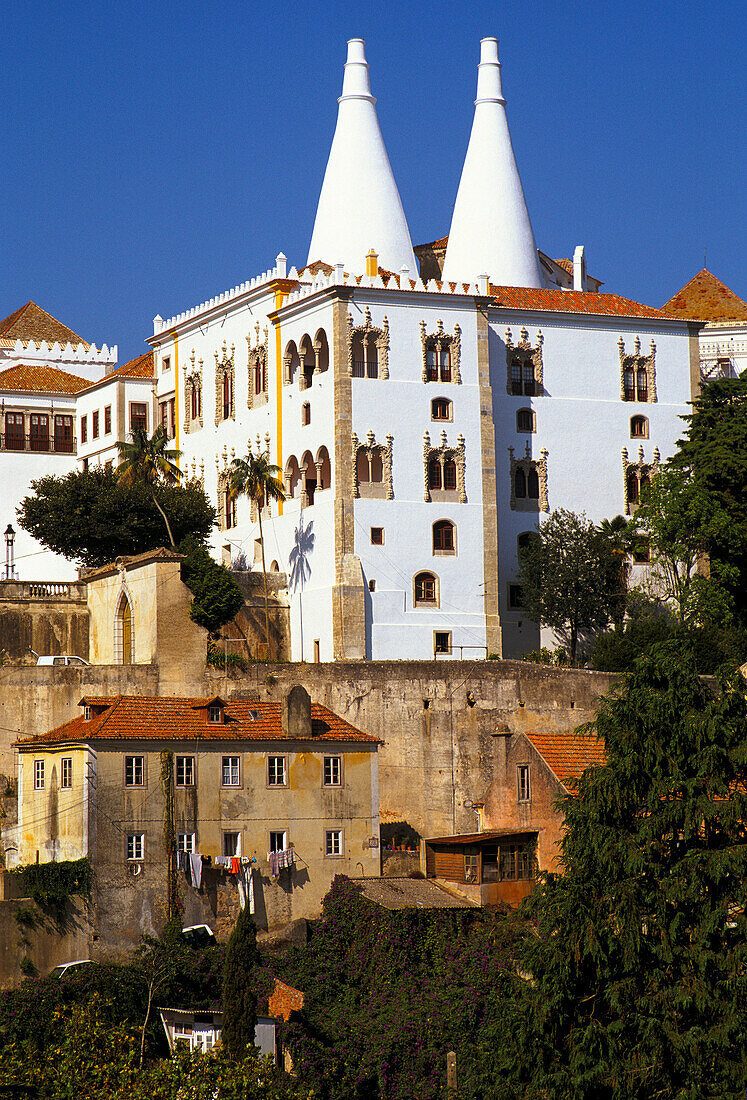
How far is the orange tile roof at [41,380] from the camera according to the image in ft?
269

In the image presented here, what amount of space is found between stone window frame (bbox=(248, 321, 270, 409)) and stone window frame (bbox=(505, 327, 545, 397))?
845 cm

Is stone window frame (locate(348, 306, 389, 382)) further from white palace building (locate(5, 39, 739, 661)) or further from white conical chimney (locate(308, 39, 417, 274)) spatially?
white conical chimney (locate(308, 39, 417, 274))

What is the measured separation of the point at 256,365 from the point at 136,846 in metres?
26.7

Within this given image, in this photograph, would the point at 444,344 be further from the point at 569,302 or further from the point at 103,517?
the point at 103,517

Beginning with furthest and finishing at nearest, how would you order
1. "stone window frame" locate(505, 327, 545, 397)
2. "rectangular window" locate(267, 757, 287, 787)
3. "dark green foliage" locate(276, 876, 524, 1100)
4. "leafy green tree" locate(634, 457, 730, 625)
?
"stone window frame" locate(505, 327, 545, 397) → "leafy green tree" locate(634, 457, 730, 625) → "rectangular window" locate(267, 757, 287, 787) → "dark green foliage" locate(276, 876, 524, 1100)

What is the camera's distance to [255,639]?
64.4m

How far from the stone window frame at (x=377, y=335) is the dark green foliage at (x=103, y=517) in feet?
26.1

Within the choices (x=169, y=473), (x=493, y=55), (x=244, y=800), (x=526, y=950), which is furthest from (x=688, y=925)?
(x=493, y=55)

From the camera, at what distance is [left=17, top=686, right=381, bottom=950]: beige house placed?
48.2 metres

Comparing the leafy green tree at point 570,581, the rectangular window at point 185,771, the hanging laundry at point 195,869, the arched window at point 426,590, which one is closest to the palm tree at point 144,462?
the arched window at point 426,590

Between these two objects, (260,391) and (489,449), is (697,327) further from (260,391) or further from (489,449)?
(260,391)

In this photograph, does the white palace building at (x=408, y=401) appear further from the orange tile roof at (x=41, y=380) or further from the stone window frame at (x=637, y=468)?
the orange tile roof at (x=41, y=380)

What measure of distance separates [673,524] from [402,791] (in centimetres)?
1483

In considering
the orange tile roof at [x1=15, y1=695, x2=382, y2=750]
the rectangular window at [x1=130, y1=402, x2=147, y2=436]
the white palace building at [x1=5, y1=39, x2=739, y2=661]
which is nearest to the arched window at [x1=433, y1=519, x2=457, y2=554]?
the white palace building at [x1=5, y1=39, x2=739, y2=661]
